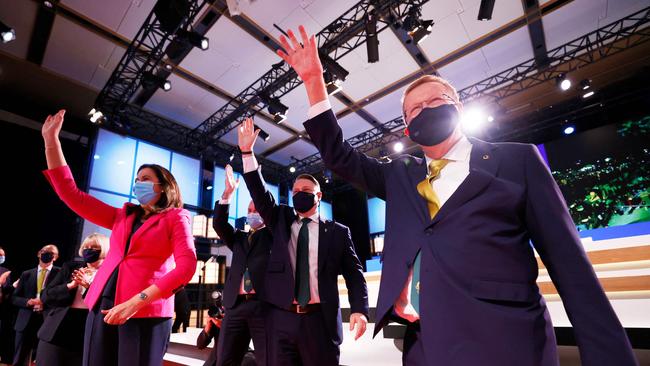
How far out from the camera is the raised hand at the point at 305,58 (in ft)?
3.63

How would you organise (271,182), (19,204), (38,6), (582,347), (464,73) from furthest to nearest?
1. (271,182)
2. (464,73)
3. (19,204)
4. (38,6)
5. (582,347)

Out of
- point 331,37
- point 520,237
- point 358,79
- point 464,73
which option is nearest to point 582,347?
point 520,237

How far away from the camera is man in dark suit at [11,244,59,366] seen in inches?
165

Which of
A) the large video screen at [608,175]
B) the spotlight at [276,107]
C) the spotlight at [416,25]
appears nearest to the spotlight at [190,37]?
the spotlight at [276,107]

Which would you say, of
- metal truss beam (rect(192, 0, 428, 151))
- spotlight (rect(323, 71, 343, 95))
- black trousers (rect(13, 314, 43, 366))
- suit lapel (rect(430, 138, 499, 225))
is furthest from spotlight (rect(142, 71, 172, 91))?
suit lapel (rect(430, 138, 499, 225))

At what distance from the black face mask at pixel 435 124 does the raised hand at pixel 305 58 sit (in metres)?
0.37

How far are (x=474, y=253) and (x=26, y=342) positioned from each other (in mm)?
5738

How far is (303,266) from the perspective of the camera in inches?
78.2

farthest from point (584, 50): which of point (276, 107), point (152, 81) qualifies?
point (152, 81)

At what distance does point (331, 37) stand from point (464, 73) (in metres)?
3.05

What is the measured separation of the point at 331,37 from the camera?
5.74 metres

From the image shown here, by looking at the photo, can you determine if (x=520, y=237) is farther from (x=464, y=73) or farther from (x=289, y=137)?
(x=289, y=137)

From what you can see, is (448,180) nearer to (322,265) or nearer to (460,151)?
(460,151)

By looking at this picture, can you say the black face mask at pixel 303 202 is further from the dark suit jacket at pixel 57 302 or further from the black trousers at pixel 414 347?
the dark suit jacket at pixel 57 302
